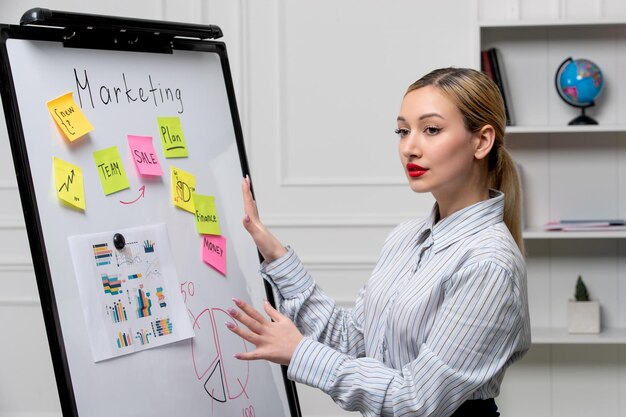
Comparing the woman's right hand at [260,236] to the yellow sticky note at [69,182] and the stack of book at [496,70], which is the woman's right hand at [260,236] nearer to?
the yellow sticky note at [69,182]

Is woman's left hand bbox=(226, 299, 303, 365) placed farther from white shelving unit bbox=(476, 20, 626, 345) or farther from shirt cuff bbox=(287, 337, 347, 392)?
white shelving unit bbox=(476, 20, 626, 345)

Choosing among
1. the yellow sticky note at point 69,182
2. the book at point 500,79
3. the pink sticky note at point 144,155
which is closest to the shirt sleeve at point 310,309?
the pink sticky note at point 144,155

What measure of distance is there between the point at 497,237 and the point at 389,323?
10.5 inches

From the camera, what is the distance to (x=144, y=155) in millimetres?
1667

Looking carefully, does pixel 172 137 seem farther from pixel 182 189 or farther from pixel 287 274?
pixel 287 274

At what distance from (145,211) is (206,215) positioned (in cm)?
18

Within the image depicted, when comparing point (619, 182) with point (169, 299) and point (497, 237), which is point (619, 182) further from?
point (169, 299)

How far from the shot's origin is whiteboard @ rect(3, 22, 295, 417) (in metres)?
1.44

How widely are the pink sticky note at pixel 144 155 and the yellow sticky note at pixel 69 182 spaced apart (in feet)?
0.47

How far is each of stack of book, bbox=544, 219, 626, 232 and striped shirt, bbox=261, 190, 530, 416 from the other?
5.30 feet

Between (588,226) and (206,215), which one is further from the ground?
(206,215)

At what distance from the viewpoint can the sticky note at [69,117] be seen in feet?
4.92

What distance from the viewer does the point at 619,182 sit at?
3.28 metres

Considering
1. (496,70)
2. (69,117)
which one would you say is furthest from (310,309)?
(496,70)
